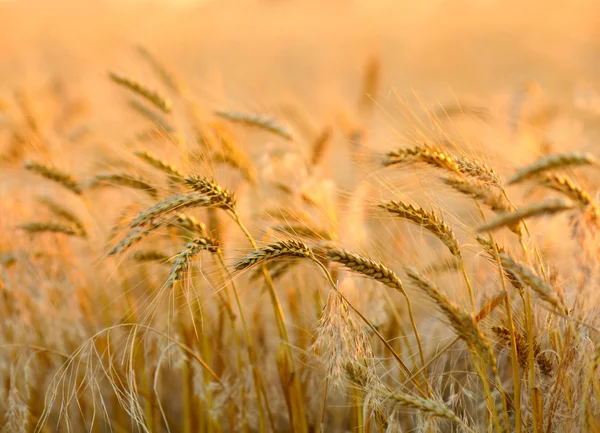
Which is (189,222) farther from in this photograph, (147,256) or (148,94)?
(148,94)

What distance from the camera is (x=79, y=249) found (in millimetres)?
3260

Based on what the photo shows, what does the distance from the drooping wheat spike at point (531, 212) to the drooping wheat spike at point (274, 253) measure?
1.59 ft

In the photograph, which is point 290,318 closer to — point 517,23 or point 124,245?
point 124,245

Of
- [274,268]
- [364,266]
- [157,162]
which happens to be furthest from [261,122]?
[364,266]

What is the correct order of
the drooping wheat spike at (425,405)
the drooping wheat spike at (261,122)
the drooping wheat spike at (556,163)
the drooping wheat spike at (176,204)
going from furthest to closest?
1. the drooping wheat spike at (261,122)
2. the drooping wheat spike at (176,204)
3. the drooping wheat spike at (425,405)
4. the drooping wheat spike at (556,163)

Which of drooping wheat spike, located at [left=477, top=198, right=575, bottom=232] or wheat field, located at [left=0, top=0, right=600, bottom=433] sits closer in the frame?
drooping wheat spike, located at [left=477, top=198, right=575, bottom=232]

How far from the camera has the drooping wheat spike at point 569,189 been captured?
150 cm

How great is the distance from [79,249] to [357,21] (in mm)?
18501

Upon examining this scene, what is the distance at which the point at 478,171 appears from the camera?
167 centimetres

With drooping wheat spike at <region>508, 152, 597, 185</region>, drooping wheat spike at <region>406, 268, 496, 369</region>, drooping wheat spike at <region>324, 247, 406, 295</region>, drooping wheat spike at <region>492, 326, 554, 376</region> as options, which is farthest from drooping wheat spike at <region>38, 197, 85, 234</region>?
drooping wheat spike at <region>508, 152, 597, 185</region>

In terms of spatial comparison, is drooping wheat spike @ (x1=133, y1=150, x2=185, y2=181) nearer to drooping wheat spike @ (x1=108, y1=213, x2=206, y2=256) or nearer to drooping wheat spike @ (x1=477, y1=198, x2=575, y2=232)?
drooping wheat spike @ (x1=108, y1=213, x2=206, y2=256)

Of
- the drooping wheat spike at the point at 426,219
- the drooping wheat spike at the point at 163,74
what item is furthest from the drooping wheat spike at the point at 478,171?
the drooping wheat spike at the point at 163,74

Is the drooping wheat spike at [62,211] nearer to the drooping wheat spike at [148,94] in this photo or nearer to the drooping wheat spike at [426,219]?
the drooping wheat spike at [148,94]

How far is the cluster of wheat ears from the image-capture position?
1.59m
